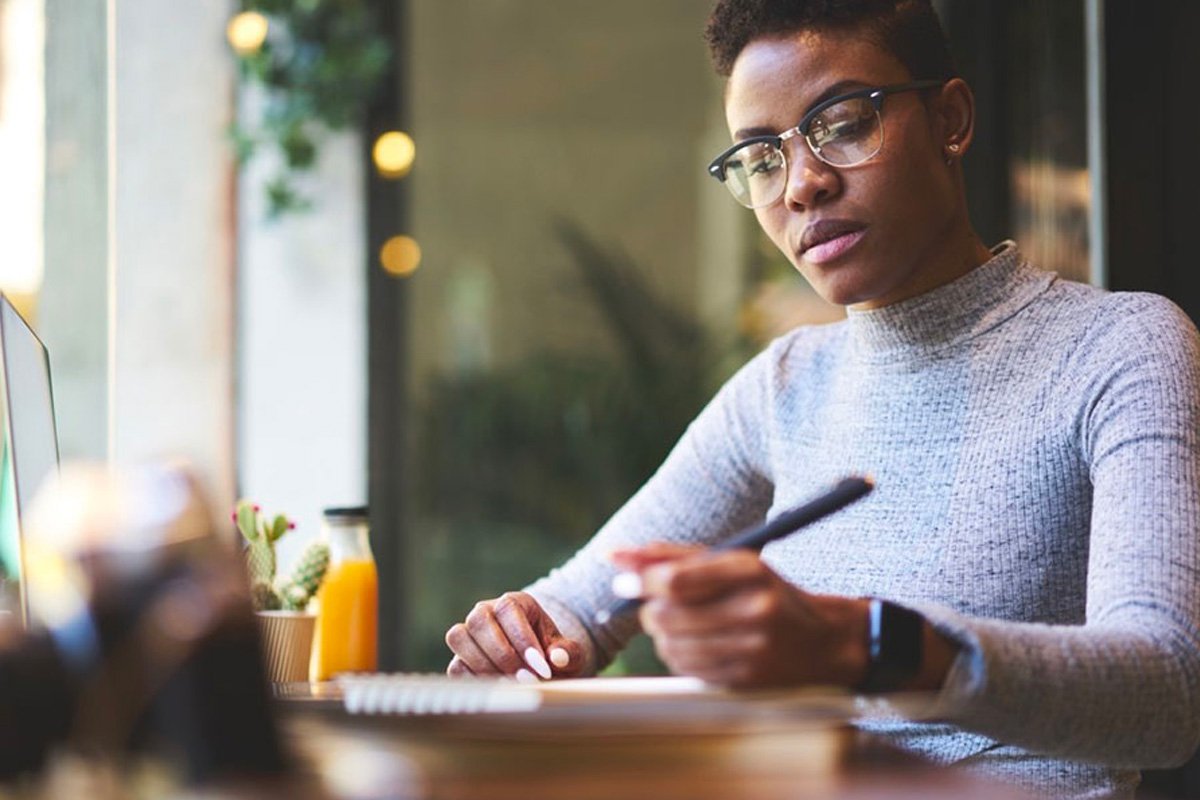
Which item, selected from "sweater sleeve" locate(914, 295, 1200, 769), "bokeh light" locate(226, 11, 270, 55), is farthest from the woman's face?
"bokeh light" locate(226, 11, 270, 55)

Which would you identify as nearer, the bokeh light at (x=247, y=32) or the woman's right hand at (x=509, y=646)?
the woman's right hand at (x=509, y=646)

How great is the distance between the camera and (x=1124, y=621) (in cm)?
86

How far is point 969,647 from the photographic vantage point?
0.76 m

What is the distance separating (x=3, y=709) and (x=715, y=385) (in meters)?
2.64

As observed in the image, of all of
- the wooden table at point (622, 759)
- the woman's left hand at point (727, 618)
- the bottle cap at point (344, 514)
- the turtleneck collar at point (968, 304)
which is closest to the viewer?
the wooden table at point (622, 759)

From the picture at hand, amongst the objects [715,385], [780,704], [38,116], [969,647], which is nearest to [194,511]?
[780,704]

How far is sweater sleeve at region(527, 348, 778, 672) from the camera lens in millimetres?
1435

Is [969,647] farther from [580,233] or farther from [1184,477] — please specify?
[580,233]

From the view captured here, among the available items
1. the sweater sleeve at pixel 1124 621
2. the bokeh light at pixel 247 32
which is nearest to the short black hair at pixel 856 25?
the sweater sleeve at pixel 1124 621

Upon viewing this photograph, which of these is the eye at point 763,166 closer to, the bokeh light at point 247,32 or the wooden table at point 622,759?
the wooden table at point 622,759

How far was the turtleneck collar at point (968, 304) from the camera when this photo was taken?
49.6 inches

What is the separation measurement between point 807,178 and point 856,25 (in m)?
0.15

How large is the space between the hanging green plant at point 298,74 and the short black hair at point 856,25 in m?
1.53

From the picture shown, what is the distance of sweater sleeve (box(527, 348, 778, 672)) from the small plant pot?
0.26 meters
